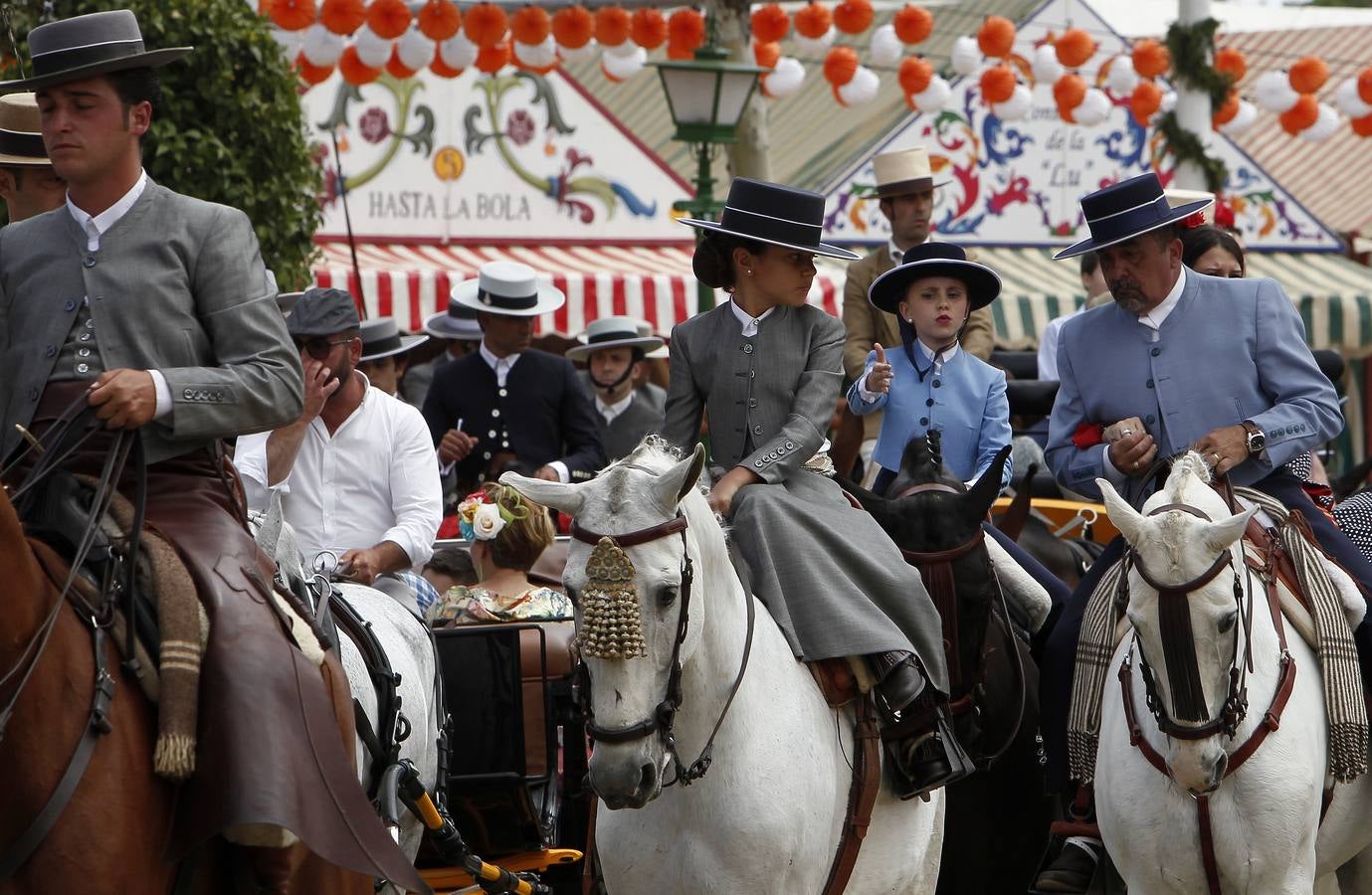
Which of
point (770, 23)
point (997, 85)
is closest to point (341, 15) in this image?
point (770, 23)

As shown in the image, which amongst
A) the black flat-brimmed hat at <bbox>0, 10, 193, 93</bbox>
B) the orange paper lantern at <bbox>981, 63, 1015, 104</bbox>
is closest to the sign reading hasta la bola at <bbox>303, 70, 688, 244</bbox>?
the orange paper lantern at <bbox>981, 63, 1015, 104</bbox>

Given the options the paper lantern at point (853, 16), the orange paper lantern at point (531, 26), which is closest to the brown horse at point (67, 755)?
the orange paper lantern at point (531, 26)

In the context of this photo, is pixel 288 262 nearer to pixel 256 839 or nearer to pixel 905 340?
pixel 905 340

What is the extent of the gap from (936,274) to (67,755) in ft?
14.0

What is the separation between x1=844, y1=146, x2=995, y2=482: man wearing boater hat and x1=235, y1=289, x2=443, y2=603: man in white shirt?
236cm

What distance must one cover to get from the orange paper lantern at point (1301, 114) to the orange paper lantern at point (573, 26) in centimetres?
821

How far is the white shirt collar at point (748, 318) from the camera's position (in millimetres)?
5965

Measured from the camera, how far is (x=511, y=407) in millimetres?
9445

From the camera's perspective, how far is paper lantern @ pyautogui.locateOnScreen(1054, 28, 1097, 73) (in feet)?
62.2

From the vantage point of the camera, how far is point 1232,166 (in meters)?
Result: 21.8

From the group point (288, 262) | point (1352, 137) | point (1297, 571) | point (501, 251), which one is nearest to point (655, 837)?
point (1297, 571)

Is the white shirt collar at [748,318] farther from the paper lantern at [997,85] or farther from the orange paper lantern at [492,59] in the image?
the paper lantern at [997,85]

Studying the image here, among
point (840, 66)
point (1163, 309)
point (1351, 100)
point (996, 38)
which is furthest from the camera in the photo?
point (1351, 100)

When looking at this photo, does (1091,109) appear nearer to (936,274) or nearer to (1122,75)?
(1122,75)
